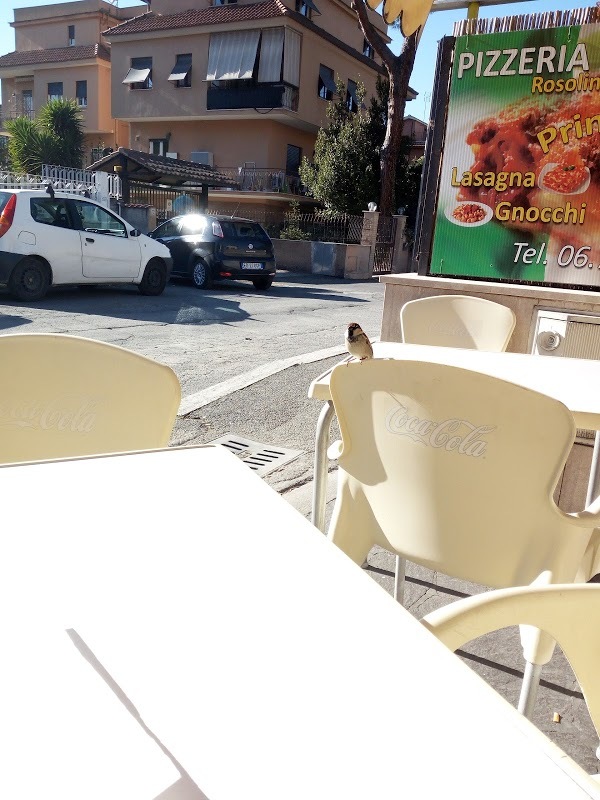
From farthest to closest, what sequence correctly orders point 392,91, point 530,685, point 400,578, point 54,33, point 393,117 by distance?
point 54,33 < point 393,117 < point 392,91 < point 400,578 < point 530,685

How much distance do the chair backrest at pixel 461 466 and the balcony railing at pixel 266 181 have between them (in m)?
27.5

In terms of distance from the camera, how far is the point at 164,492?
1442mm

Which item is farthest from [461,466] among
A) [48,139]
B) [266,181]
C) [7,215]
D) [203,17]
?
[48,139]

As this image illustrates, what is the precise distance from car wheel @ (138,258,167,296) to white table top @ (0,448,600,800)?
10924 millimetres

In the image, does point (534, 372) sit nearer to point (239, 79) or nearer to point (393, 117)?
point (393, 117)

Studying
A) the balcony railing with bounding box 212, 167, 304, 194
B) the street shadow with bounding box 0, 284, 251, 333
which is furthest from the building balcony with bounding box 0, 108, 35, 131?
the street shadow with bounding box 0, 284, 251, 333

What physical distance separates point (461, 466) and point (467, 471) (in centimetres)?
2

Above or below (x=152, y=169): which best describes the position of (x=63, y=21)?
above

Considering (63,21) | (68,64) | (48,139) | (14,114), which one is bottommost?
(48,139)

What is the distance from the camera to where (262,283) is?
47.2ft

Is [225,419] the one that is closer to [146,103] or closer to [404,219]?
[404,219]

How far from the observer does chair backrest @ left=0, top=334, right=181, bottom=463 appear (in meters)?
1.91

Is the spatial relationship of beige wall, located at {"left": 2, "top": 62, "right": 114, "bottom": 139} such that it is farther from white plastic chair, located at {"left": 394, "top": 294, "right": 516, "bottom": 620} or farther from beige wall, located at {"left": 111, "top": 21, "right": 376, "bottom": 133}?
white plastic chair, located at {"left": 394, "top": 294, "right": 516, "bottom": 620}

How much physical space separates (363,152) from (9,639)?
24.9m
